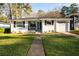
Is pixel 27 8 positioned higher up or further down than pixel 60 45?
higher up

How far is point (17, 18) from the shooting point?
9273 mm

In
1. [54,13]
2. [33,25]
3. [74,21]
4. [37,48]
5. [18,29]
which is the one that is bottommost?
[37,48]

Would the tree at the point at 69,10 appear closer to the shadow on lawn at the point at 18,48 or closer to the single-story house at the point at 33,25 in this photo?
the single-story house at the point at 33,25

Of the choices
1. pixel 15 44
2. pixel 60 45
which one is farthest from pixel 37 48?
pixel 15 44

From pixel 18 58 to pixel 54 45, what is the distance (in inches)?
65.2

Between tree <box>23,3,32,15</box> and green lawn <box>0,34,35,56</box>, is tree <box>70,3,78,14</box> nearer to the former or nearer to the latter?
tree <box>23,3,32,15</box>

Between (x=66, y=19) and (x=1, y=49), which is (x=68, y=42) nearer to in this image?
(x=66, y=19)

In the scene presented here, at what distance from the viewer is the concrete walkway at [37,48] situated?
22.7ft

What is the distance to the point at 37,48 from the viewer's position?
7512mm

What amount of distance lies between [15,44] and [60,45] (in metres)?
1.48

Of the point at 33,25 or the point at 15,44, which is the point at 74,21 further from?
the point at 15,44

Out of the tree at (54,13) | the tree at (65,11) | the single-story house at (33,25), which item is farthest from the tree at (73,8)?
the tree at (54,13)

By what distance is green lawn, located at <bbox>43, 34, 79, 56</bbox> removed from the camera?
275 inches

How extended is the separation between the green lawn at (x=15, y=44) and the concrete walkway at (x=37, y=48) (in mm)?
143
